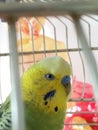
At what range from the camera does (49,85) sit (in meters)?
0.46

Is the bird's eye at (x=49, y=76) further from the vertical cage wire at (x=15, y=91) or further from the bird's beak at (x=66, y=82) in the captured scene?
the vertical cage wire at (x=15, y=91)

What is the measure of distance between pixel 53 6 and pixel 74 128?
2.39 feet

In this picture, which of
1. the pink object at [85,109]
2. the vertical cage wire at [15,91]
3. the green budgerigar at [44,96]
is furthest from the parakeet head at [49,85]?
the pink object at [85,109]

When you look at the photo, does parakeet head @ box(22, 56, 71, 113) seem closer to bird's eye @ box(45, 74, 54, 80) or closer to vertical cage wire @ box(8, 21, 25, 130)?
bird's eye @ box(45, 74, 54, 80)

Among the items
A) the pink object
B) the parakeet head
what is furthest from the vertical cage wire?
the pink object

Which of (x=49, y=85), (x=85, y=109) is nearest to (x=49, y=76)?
(x=49, y=85)

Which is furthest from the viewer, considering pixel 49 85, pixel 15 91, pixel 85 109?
pixel 85 109

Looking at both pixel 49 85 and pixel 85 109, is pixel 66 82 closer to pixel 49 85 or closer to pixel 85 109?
pixel 49 85

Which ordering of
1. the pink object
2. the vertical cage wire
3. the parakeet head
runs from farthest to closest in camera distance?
the pink object
the parakeet head
the vertical cage wire

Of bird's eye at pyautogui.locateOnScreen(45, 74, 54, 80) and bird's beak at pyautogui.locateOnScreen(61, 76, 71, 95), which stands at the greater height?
bird's eye at pyautogui.locateOnScreen(45, 74, 54, 80)

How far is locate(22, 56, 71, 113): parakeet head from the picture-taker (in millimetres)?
441

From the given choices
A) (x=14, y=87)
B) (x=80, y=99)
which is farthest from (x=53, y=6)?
(x=80, y=99)

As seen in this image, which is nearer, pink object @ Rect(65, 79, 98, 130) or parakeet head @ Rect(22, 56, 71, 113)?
parakeet head @ Rect(22, 56, 71, 113)

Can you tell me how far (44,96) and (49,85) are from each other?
0.02 meters
